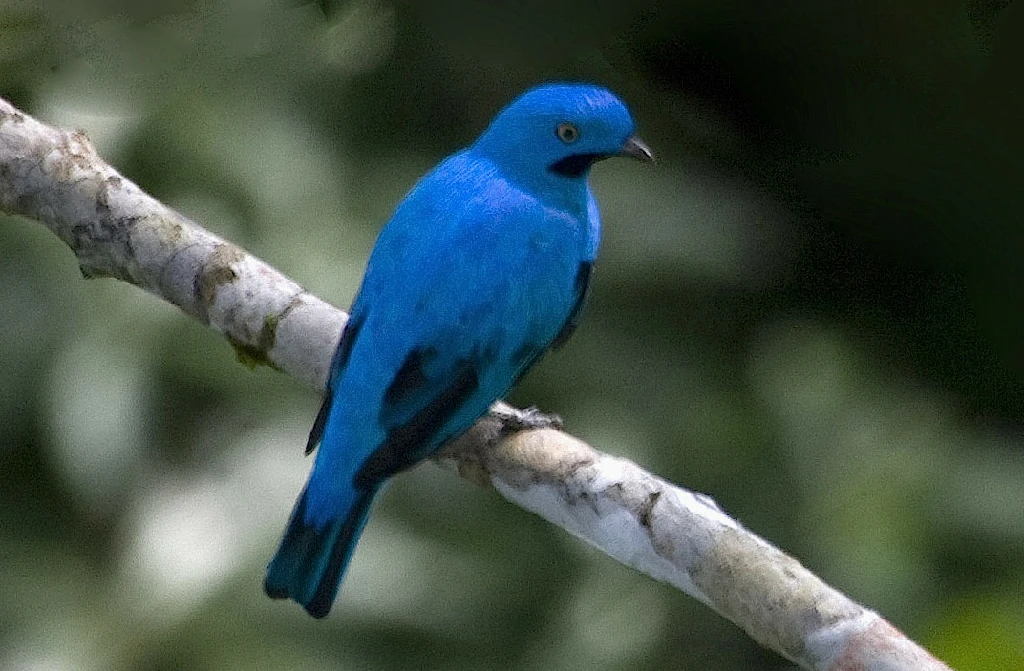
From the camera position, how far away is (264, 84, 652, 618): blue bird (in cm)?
201

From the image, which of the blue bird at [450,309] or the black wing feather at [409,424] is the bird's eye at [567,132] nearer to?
the blue bird at [450,309]

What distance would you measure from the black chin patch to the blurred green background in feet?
3.70

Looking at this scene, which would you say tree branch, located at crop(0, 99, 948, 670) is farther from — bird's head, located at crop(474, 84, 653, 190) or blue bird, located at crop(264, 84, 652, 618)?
bird's head, located at crop(474, 84, 653, 190)

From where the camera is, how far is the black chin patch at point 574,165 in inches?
84.6

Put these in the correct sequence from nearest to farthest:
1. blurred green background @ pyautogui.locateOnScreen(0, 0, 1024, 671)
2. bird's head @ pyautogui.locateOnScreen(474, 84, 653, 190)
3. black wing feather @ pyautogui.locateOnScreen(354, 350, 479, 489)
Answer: black wing feather @ pyautogui.locateOnScreen(354, 350, 479, 489) → bird's head @ pyautogui.locateOnScreen(474, 84, 653, 190) → blurred green background @ pyautogui.locateOnScreen(0, 0, 1024, 671)

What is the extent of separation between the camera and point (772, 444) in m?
3.36

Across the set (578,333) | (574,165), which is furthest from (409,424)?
(578,333)

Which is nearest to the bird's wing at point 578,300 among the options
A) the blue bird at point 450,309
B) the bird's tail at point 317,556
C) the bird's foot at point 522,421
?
the blue bird at point 450,309

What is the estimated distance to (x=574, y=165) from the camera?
7.11 feet

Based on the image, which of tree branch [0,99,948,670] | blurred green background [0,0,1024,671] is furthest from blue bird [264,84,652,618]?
blurred green background [0,0,1024,671]

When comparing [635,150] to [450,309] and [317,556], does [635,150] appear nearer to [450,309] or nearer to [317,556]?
[450,309]

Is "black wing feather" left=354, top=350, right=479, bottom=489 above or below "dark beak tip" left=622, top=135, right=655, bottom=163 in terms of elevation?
below

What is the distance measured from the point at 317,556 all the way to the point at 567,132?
718 millimetres

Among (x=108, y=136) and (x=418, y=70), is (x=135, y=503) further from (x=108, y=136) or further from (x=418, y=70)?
(x=418, y=70)
